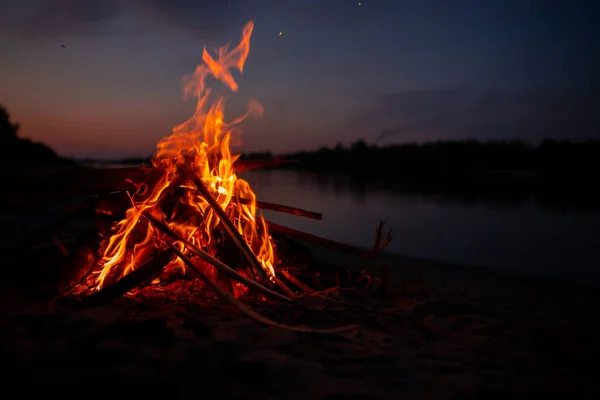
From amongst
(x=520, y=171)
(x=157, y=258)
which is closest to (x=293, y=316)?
(x=157, y=258)

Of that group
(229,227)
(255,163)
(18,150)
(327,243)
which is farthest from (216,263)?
(18,150)

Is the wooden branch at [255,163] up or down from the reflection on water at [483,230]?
up

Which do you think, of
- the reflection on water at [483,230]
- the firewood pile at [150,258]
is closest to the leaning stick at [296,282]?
the firewood pile at [150,258]

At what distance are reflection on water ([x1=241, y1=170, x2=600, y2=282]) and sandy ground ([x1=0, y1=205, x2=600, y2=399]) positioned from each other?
293 centimetres

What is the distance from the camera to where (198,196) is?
4.41 metres

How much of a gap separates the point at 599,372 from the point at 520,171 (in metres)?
37.3

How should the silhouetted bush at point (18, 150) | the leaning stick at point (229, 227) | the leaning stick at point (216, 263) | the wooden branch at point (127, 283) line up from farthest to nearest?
1. the silhouetted bush at point (18, 150)
2. the leaning stick at point (229, 227)
3. the leaning stick at point (216, 263)
4. the wooden branch at point (127, 283)

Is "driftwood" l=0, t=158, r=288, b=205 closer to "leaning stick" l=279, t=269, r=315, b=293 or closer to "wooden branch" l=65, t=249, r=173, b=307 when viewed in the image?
"wooden branch" l=65, t=249, r=173, b=307

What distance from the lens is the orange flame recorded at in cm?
423

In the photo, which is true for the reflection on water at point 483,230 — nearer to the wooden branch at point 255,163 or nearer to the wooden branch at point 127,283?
the wooden branch at point 255,163

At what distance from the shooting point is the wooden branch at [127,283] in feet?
11.7

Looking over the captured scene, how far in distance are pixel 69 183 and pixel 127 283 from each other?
105 centimetres

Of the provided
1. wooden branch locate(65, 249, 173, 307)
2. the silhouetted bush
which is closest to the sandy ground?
wooden branch locate(65, 249, 173, 307)

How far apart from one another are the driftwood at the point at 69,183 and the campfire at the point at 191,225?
0.01 metres
